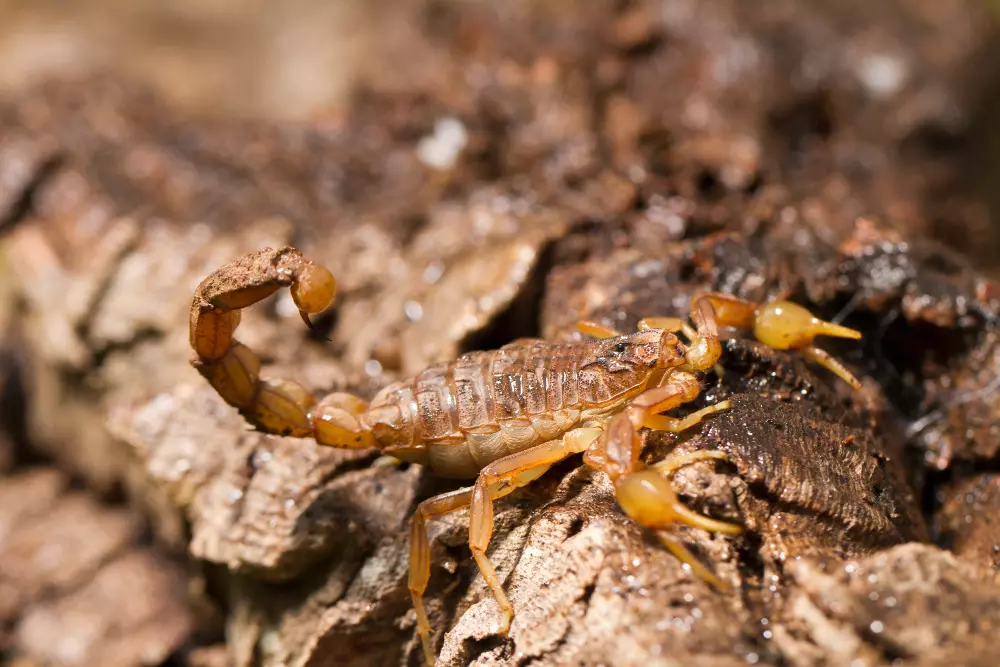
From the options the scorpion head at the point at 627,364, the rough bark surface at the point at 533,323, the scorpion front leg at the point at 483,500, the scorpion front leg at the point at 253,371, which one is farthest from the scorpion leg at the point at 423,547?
the scorpion head at the point at 627,364

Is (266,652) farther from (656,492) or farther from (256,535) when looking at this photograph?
(656,492)

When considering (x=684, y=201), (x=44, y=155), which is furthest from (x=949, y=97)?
(x=44, y=155)

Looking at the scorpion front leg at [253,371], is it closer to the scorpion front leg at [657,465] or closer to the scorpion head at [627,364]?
the scorpion head at [627,364]

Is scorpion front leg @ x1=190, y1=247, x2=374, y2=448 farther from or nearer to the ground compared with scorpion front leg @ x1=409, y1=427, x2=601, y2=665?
farther from the ground

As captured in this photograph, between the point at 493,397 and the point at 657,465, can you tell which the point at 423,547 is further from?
the point at 657,465

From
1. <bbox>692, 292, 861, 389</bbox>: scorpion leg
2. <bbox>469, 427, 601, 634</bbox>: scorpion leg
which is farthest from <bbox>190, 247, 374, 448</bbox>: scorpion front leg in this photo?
<bbox>692, 292, 861, 389</bbox>: scorpion leg

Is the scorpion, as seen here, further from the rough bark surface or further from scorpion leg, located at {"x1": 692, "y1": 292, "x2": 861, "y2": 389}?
the rough bark surface
